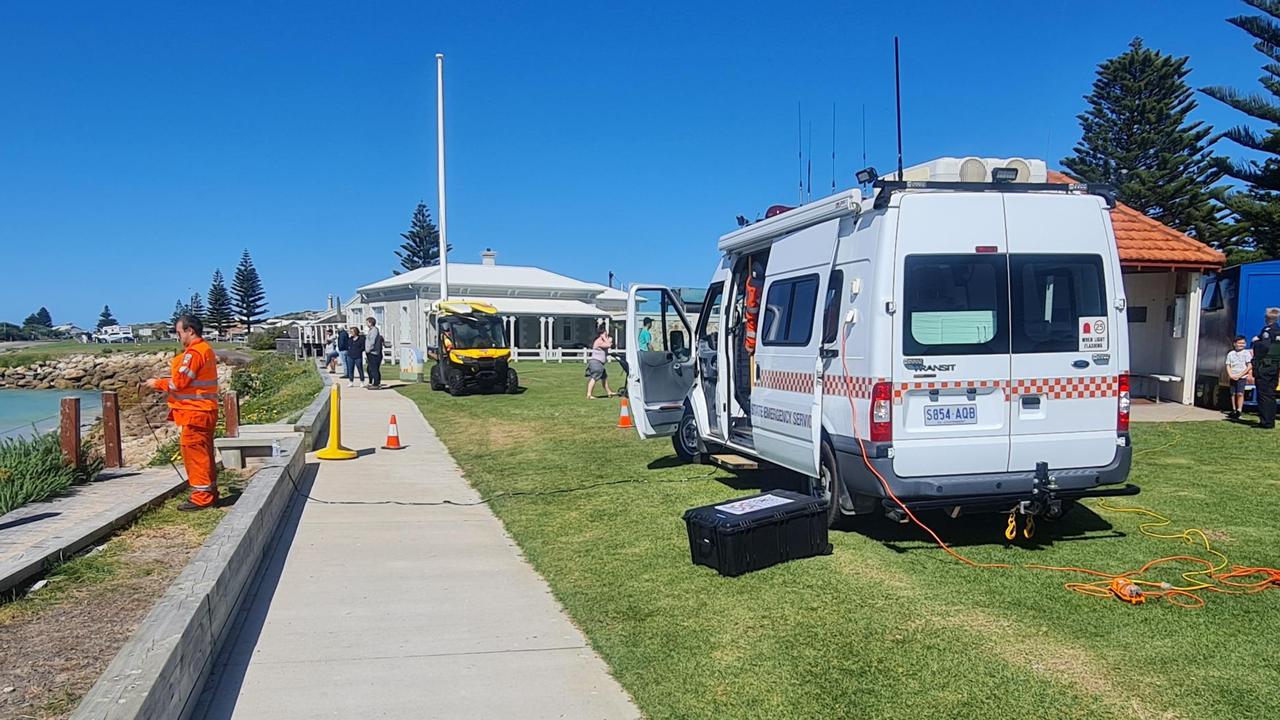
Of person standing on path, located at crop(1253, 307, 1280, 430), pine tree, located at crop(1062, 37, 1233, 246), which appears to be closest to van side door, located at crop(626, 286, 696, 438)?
person standing on path, located at crop(1253, 307, 1280, 430)

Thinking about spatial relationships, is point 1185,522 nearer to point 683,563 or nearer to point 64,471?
point 683,563

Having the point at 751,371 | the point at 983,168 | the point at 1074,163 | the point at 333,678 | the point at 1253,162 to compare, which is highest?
the point at 1074,163

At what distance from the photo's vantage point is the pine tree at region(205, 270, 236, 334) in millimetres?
95938

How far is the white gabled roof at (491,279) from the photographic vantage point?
41.5 m

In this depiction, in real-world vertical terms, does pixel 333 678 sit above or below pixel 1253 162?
below

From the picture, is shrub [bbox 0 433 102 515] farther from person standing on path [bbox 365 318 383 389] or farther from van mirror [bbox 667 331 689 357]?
person standing on path [bbox 365 318 383 389]

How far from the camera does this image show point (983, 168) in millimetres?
6625

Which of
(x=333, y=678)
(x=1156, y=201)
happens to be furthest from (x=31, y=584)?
(x=1156, y=201)

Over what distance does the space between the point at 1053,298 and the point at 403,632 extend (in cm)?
488

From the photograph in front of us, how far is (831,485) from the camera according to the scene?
686cm

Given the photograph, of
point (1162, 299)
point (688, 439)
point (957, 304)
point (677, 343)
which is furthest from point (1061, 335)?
point (1162, 299)

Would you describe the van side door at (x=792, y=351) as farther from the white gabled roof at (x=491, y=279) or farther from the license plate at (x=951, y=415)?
the white gabled roof at (x=491, y=279)

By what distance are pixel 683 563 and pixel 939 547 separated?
1923mm

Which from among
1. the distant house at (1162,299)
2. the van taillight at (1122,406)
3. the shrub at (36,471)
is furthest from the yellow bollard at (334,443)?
Result: the distant house at (1162,299)
